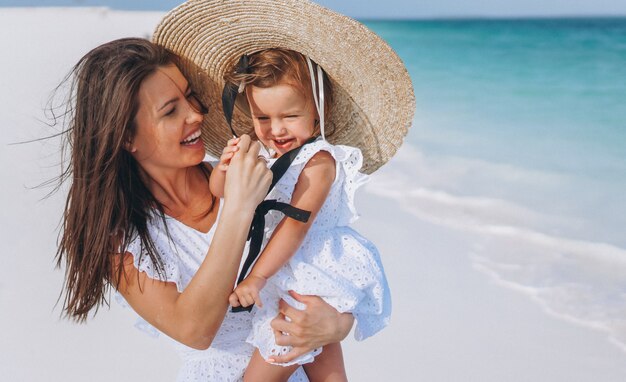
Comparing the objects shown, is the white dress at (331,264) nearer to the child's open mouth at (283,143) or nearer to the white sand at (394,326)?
the child's open mouth at (283,143)

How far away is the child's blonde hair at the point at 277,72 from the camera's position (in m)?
2.54

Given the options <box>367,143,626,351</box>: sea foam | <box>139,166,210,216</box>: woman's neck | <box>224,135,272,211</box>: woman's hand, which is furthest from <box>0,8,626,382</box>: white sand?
<box>224,135,272,211</box>: woman's hand

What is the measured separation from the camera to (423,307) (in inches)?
198

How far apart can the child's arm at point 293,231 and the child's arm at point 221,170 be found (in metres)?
0.19

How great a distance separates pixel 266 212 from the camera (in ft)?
7.99

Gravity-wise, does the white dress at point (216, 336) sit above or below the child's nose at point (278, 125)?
below

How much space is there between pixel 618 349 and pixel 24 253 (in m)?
3.24

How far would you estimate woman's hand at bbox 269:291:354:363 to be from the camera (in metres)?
2.37

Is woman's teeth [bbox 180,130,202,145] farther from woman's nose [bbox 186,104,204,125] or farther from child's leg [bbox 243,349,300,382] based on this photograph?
child's leg [bbox 243,349,300,382]

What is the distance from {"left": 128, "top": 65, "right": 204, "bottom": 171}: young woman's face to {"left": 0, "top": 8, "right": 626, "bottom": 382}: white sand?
146 centimetres

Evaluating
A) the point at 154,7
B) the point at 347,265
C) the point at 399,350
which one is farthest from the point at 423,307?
the point at 154,7

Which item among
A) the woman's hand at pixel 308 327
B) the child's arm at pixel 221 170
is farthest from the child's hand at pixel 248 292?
the child's arm at pixel 221 170

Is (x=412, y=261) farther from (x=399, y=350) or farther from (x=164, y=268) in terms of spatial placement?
(x=164, y=268)

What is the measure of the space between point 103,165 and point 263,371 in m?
0.68
